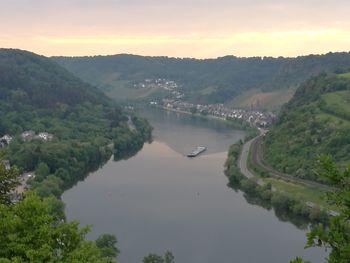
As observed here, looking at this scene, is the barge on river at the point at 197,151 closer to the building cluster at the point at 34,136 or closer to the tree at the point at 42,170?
the building cluster at the point at 34,136

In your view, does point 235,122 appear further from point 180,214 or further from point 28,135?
point 180,214

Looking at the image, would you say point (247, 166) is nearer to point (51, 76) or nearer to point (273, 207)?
point (273, 207)

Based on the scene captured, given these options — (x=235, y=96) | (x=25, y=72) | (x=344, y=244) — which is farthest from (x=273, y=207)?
(x=235, y=96)

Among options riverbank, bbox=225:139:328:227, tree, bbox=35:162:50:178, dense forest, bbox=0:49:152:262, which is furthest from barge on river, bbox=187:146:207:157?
tree, bbox=35:162:50:178

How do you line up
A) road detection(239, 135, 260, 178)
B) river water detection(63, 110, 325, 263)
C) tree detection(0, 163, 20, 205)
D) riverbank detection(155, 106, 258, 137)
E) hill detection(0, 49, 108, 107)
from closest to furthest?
tree detection(0, 163, 20, 205), river water detection(63, 110, 325, 263), road detection(239, 135, 260, 178), hill detection(0, 49, 108, 107), riverbank detection(155, 106, 258, 137)

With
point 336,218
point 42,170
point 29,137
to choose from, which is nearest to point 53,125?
point 29,137

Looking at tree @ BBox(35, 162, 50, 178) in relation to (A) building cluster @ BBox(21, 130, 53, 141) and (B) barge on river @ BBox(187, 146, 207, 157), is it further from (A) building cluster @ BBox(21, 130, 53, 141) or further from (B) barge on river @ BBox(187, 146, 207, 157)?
(B) barge on river @ BBox(187, 146, 207, 157)

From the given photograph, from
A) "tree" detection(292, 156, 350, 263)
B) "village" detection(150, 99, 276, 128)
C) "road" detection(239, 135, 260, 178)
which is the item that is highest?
"tree" detection(292, 156, 350, 263)

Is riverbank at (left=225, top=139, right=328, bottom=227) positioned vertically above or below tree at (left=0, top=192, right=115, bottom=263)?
below
